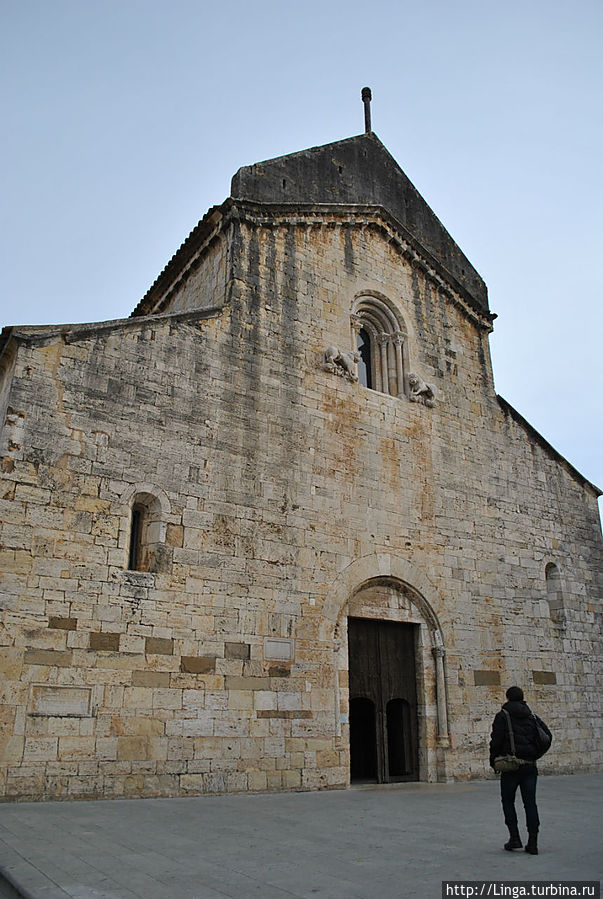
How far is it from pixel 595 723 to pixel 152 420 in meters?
9.99

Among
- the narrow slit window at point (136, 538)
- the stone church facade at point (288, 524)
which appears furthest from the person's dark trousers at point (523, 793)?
the narrow slit window at point (136, 538)

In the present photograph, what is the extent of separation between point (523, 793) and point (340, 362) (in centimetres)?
773

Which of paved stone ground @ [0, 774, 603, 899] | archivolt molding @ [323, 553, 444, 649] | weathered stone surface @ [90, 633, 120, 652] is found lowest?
paved stone ground @ [0, 774, 603, 899]

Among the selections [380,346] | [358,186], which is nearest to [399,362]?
[380,346]

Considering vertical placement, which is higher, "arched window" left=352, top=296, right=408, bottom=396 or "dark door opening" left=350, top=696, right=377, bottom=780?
"arched window" left=352, top=296, right=408, bottom=396

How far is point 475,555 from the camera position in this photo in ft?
41.6

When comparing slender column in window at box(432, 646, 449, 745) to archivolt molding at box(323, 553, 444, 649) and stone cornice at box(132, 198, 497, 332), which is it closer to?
archivolt molding at box(323, 553, 444, 649)

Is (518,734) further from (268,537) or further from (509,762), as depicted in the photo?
(268,537)

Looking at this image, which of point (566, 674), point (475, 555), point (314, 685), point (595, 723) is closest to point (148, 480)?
point (314, 685)

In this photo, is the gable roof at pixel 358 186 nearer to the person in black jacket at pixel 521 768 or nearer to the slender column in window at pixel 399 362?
the slender column in window at pixel 399 362

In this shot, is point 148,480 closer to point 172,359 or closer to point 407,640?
point 172,359

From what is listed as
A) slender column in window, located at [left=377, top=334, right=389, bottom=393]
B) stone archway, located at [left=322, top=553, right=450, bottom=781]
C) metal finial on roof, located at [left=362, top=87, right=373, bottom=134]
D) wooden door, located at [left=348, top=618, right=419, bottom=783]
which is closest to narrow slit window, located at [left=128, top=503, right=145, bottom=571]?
stone archway, located at [left=322, top=553, right=450, bottom=781]

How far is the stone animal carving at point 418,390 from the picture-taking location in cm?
1288

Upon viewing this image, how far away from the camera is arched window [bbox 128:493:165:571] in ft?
30.1
